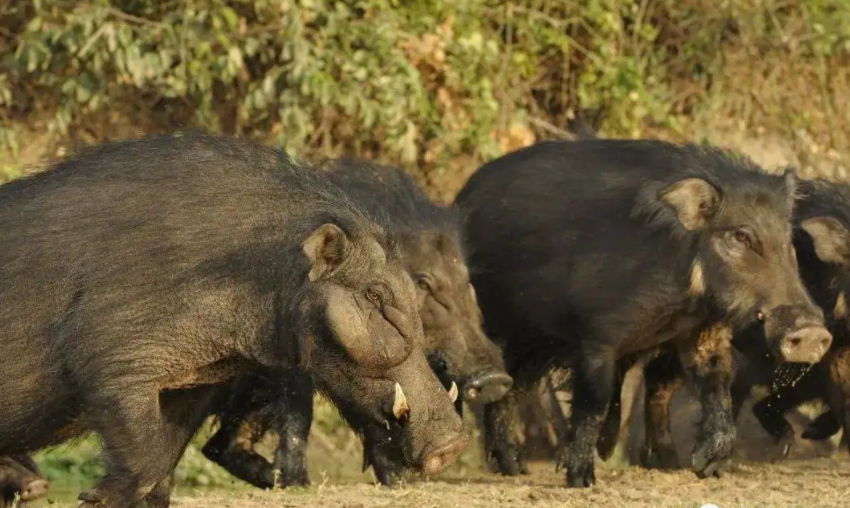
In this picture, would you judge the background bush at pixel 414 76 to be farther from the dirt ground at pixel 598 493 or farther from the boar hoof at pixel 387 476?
the dirt ground at pixel 598 493

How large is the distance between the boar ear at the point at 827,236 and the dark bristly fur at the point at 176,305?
12.6 feet

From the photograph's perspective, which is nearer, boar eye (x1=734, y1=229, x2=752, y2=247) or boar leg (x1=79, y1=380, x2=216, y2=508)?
boar leg (x1=79, y1=380, x2=216, y2=508)

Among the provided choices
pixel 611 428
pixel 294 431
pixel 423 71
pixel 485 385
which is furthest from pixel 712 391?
pixel 423 71

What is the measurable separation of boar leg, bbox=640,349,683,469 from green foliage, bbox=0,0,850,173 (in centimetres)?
252

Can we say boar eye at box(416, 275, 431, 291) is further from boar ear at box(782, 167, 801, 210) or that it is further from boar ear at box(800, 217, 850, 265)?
boar ear at box(800, 217, 850, 265)

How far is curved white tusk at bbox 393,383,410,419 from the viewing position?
5660mm

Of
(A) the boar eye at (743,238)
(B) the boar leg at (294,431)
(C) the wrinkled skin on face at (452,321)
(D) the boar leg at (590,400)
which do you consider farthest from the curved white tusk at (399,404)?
(A) the boar eye at (743,238)

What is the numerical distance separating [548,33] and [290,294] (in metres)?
7.60

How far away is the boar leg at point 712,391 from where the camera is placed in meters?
8.80

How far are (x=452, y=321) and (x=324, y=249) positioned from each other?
7.42ft

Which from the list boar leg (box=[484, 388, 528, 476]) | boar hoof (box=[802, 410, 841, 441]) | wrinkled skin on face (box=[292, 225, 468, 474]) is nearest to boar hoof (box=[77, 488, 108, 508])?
wrinkled skin on face (box=[292, 225, 468, 474])

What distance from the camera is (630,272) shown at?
28.7 feet

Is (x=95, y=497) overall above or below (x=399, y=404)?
below

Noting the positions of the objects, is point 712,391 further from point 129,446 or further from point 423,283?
point 129,446
